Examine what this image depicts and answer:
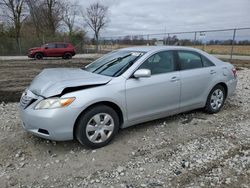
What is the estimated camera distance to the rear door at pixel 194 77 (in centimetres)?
414

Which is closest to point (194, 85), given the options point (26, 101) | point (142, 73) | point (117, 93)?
point (142, 73)

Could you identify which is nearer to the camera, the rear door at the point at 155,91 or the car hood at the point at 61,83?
the car hood at the point at 61,83

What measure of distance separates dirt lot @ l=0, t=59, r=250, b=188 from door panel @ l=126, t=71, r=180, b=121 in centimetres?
40

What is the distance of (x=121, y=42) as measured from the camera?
2988cm

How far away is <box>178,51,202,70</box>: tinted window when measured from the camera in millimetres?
4205

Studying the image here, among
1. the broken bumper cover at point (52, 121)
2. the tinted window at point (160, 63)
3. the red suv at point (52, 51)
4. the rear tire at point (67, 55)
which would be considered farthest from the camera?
the rear tire at point (67, 55)

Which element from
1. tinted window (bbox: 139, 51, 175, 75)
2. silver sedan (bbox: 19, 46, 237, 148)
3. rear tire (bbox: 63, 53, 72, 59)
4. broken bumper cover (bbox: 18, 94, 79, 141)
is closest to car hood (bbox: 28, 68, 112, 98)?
silver sedan (bbox: 19, 46, 237, 148)

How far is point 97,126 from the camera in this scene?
3258mm

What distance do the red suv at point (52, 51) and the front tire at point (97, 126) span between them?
1794cm

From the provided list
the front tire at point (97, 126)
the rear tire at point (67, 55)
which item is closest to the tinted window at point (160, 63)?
the front tire at point (97, 126)

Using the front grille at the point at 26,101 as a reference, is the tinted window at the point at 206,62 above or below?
above

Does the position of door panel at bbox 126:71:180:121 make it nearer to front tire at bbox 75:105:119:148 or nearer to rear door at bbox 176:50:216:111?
rear door at bbox 176:50:216:111

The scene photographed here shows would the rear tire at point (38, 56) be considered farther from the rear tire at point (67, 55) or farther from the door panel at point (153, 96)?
the door panel at point (153, 96)

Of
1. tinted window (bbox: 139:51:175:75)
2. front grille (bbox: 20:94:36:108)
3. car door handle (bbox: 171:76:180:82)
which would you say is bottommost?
front grille (bbox: 20:94:36:108)
